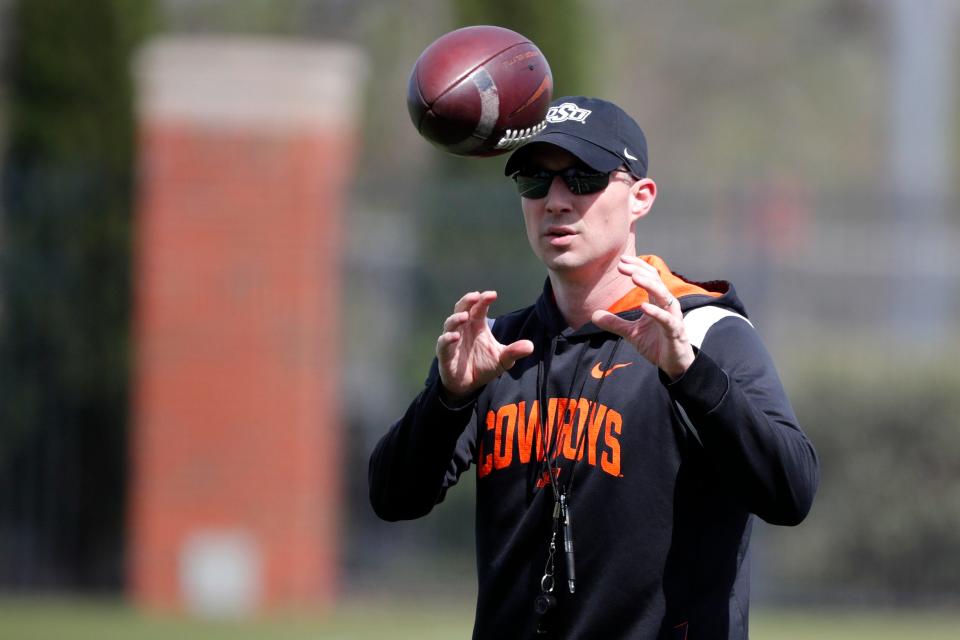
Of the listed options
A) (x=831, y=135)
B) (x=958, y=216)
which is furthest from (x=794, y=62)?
(x=958, y=216)

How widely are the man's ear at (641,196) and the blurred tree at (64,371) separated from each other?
7.60m

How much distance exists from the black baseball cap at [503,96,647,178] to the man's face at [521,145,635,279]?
33 millimetres

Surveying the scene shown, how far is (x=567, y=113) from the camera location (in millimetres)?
3754

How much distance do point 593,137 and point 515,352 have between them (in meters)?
0.59

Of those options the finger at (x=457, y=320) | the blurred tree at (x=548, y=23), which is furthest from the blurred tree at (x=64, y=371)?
the finger at (x=457, y=320)

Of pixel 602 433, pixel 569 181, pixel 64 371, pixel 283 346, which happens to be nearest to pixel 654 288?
pixel 602 433

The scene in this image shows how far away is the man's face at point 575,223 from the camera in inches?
144

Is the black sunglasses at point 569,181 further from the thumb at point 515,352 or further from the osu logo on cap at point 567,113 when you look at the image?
the thumb at point 515,352

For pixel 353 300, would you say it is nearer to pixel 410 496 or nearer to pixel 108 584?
pixel 108 584

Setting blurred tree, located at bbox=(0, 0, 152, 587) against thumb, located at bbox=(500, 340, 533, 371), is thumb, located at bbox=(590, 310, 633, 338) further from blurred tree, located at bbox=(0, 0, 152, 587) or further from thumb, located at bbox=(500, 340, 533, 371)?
blurred tree, located at bbox=(0, 0, 152, 587)

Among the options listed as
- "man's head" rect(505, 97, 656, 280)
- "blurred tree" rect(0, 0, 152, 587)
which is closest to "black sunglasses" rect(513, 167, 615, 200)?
"man's head" rect(505, 97, 656, 280)

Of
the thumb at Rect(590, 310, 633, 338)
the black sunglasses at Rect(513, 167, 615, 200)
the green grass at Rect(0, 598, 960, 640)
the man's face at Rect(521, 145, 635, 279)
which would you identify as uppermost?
the black sunglasses at Rect(513, 167, 615, 200)

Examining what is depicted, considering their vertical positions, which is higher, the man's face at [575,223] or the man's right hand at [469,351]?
the man's face at [575,223]

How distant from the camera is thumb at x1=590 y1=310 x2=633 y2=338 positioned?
333 cm
